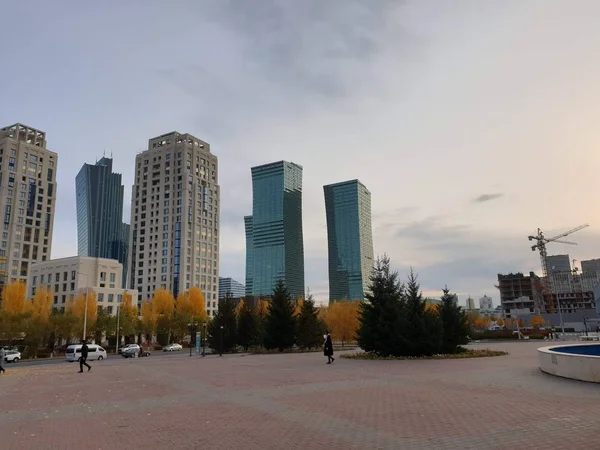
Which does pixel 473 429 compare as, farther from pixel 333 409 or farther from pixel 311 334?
pixel 311 334

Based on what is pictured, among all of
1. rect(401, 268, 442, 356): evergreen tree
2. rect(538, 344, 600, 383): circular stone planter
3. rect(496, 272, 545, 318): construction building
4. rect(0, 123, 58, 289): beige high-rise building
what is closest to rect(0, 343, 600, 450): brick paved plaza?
rect(538, 344, 600, 383): circular stone planter

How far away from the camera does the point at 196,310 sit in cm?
9638

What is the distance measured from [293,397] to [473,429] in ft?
18.5

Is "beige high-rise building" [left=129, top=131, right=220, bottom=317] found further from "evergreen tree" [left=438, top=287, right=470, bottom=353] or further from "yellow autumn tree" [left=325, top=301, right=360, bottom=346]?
"evergreen tree" [left=438, top=287, right=470, bottom=353]

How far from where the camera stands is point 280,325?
133 feet

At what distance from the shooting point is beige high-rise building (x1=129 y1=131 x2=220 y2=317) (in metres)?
136

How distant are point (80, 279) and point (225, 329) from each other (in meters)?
72.1

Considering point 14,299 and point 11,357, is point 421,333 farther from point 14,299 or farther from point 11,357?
point 14,299

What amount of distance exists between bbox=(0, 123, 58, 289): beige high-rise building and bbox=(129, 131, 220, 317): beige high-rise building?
25.9 m

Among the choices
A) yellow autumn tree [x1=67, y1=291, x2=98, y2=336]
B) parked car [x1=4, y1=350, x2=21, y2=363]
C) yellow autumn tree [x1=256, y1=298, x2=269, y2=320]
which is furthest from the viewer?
yellow autumn tree [x1=67, y1=291, x2=98, y2=336]

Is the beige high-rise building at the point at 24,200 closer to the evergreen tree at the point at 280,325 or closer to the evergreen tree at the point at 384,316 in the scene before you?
the evergreen tree at the point at 280,325

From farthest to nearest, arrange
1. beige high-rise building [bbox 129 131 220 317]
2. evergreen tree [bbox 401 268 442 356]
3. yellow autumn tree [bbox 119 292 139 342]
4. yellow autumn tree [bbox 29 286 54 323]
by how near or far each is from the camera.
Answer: beige high-rise building [bbox 129 131 220 317] → yellow autumn tree [bbox 119 292 139 342] → yellow autumn tree [bbox 29 286 54 323] → evergreen tree [bbox 401 268 442 356]

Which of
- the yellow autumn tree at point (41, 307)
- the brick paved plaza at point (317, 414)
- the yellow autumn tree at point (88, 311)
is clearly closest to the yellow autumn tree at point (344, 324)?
the yellow autumn tree at point (88, 311)

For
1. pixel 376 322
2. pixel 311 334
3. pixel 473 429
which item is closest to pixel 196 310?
pixel 311 334
